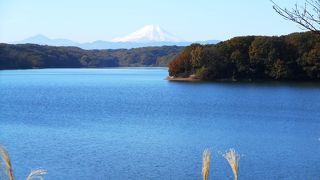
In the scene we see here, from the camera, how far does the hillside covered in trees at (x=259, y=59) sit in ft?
226

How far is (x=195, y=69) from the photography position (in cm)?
7562

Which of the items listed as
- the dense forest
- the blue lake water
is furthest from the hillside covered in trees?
the dense forest

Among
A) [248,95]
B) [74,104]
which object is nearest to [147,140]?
[74,104]

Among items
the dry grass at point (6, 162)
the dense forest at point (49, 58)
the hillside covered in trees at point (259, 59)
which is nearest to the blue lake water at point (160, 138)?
the dry grass at point (6, 162)

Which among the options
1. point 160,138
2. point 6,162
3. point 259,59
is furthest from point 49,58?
point 6,162

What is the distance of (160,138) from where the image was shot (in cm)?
2298

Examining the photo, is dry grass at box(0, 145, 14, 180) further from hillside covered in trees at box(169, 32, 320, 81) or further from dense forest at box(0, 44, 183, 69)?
dense forest at box(0, 44, 183, 69)

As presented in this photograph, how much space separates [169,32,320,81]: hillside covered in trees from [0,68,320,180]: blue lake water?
24872mm

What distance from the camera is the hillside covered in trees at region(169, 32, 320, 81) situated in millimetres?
68750

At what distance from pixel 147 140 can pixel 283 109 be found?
1775 centimetres

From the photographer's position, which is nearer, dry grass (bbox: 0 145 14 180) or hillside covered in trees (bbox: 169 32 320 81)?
dry grass (bbox: 0 145 14 180)

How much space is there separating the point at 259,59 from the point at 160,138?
4851 cm

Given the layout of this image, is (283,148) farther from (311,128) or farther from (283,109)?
(283,109)

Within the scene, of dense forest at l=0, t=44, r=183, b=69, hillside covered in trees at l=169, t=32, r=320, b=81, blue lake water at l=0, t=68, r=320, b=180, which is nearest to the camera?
blue lake water at l=0, t=68, r=320, b=180
